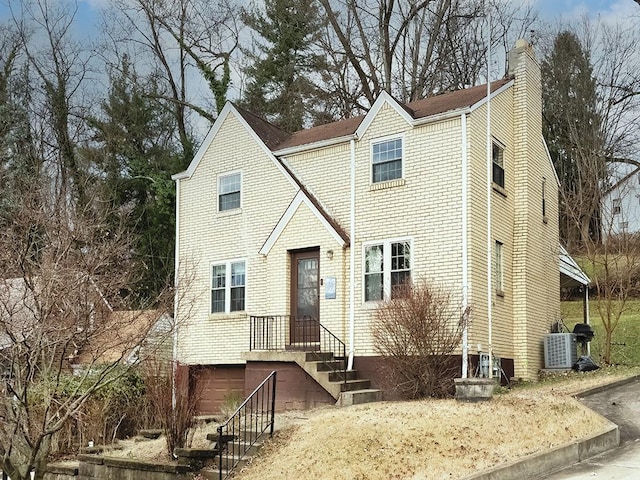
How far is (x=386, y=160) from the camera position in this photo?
57.9 ft

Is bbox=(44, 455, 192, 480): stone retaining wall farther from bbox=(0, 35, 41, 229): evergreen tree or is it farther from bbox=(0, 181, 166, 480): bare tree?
bbox=(0, 35, 41, 229): evergreen tree

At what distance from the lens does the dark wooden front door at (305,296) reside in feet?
59.2

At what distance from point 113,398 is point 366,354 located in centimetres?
607

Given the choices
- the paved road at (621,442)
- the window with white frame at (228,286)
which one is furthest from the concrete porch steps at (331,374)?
the paved road at (621,442)

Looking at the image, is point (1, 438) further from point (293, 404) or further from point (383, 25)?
point (383, 25)

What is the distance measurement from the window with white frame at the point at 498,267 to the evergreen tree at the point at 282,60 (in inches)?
714

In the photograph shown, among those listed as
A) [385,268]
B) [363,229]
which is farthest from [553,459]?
[363,229]

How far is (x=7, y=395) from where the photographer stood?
10266mm

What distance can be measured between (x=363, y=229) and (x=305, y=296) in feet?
7.35

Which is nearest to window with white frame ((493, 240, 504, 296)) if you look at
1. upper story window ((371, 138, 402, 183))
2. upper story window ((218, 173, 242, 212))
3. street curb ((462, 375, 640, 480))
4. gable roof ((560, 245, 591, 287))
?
upper story window ((371, 138, 402, 183))

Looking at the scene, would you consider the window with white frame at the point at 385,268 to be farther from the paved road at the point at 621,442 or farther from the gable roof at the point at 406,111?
the paved road at the point at 621,442

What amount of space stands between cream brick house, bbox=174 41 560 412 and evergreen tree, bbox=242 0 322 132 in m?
13.6

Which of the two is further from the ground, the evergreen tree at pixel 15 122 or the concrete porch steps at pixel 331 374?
the evergreen tree at pixel 15 122

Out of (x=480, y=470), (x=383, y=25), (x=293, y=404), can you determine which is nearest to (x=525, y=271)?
(x=293, y=404)
